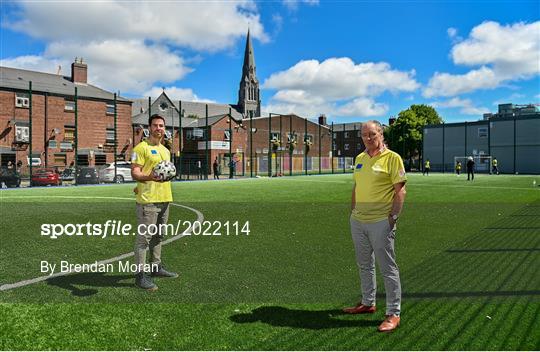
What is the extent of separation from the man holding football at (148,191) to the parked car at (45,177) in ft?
78.0

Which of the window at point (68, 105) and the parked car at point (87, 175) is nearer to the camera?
the parked car at point (87, 175)

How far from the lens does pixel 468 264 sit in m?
6.43

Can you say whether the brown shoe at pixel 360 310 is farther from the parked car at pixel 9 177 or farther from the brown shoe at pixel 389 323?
the parked car at pixel 9 177

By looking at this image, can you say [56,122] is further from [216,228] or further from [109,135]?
[216,228]

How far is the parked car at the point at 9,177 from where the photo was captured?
24.6m

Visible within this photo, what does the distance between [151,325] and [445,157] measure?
60378 mm

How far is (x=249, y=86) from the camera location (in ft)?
417

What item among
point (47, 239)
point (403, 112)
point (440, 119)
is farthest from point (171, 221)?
point (440, 119)

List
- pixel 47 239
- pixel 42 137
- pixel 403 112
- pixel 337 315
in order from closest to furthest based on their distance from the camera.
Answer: pixel 337 315 → pixel 47 239 → pixel 42 137 → pixel 403 112

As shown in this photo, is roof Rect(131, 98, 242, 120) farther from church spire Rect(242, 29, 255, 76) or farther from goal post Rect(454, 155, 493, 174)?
church spire Rect(242, 29, 255, 76)

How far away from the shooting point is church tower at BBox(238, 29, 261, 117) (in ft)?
416

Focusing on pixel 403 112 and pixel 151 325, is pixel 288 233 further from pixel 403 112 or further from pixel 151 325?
pixel 403 112

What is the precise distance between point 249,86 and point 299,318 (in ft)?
415

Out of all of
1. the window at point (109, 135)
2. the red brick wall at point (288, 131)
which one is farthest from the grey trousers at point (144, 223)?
the red brick wall at point (288, 131)
